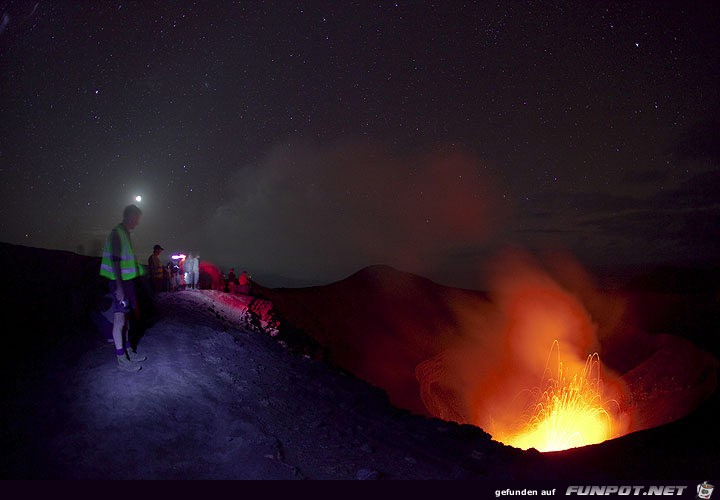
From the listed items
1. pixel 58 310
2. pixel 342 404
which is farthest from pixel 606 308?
pixel 58 310

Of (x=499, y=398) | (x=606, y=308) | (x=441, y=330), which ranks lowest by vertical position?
(x=499, y=398)

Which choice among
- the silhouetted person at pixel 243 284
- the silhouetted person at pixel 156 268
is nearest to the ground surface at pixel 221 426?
the silhouetted person at pixel 156 268

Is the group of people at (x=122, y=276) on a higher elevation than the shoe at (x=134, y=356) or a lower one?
higher

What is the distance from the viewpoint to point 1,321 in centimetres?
866

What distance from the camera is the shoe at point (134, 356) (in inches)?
286

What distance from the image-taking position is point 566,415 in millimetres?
36312

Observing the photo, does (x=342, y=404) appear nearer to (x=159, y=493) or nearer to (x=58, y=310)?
(x=159, y=493)

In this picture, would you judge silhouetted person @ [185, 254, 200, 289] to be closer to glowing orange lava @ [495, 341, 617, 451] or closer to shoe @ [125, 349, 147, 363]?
shoe @ [125, 349, 147, 363]

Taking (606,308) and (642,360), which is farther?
(606,308)

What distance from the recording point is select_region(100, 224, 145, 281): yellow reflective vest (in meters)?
6.73

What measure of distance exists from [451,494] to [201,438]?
135 inches

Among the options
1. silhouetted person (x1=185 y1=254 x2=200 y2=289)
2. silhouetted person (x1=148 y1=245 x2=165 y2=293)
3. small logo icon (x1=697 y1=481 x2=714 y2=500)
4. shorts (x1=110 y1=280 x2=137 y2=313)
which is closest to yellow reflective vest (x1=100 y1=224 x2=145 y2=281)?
shorts (x1=110 y1=280 x2=137 y2=313)

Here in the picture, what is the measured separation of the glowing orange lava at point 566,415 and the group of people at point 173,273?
25734 millimetres

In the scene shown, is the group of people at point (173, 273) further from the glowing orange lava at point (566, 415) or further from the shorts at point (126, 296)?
the glowing orange lava at point (566, 415)
